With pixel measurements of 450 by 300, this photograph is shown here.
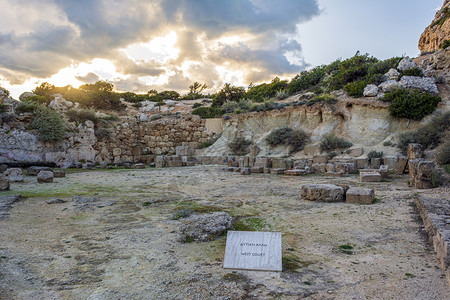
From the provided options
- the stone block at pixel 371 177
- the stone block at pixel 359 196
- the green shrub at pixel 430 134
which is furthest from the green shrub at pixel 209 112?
the stone block at pixel 359 196

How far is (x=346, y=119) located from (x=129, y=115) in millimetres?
19309

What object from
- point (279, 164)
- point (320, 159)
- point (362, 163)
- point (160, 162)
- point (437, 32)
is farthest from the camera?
point (437, 32)

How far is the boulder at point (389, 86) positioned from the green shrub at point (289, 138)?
5542 millimetres

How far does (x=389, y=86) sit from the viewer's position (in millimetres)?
16906

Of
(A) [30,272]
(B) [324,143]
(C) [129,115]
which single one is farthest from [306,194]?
(C) [129,115]

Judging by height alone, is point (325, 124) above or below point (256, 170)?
above

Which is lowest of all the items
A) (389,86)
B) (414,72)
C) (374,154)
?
(374,154)

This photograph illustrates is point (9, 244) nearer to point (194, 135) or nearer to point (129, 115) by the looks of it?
point (194, 135)

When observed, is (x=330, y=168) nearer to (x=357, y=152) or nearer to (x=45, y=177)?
(x=357, y=152)

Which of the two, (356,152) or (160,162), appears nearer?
(356,152)

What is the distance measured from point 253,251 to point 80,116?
786 inches

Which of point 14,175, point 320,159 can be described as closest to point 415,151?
point 320,159

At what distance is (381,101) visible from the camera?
16.2 meters

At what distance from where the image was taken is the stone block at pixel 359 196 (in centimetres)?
668
